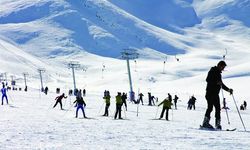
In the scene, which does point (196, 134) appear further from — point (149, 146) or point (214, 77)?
point (149, 146)

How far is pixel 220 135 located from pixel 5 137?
5.02 meters

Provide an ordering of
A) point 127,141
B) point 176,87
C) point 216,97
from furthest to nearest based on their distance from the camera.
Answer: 1. point 176,87
2. point 216,97
3. point 127,141

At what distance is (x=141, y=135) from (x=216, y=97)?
223 centimetres

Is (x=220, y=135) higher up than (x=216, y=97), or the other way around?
(x=216, y=97)

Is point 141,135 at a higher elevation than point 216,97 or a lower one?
lower

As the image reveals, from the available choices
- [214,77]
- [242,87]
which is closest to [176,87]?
[242,87]

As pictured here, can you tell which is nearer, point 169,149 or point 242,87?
point 169,149

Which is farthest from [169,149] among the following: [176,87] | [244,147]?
[176,87]

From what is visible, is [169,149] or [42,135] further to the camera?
[42,135]

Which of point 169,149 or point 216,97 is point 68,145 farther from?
point 216,97

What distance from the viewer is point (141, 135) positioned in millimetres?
13648

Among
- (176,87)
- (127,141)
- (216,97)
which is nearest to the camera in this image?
(127,141)

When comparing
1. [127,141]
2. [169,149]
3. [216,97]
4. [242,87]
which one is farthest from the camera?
[242,87]

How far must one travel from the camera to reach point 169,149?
1062 centimetres
